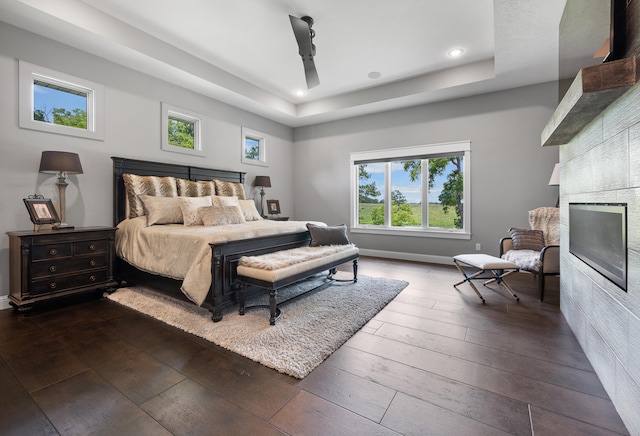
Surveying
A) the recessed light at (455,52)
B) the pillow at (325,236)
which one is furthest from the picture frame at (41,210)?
the recessed light at (455,52)

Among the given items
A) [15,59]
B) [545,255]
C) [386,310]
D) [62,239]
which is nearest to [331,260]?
[386,310]

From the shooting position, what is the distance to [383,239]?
5625mm

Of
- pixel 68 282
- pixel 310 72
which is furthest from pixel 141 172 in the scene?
pixel 310 72

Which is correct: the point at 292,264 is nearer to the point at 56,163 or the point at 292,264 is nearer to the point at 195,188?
the point at 195,188

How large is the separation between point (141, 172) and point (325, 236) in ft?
8.93

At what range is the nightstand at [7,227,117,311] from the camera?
105 inches

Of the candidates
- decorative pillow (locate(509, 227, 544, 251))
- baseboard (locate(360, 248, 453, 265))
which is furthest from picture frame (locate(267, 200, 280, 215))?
decorative pillow (locate(509, 227, 544, 251))

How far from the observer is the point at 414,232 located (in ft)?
17.3

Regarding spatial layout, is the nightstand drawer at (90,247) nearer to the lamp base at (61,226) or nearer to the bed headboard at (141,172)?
the lamp base at (61,226)

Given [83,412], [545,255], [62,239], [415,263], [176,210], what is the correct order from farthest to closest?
[415,263] < [176,210] < [545,255] < [62,239] < [83,412]

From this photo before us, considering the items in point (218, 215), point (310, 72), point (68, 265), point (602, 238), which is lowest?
point (68, 265)

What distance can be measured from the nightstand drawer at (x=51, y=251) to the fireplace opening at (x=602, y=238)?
4.35m

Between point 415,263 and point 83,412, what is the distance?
15.1ft

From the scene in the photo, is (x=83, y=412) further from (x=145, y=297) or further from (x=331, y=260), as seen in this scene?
(x=331, y=260)
